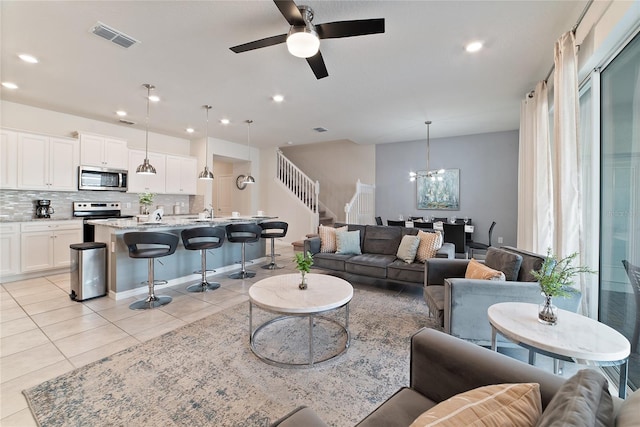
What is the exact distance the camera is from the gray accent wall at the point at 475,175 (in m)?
6.48

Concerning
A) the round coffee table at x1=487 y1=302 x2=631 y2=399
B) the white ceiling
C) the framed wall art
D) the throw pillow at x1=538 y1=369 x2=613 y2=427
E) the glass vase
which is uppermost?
the white ceiling

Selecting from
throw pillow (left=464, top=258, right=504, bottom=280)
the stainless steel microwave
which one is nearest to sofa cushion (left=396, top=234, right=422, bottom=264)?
throw pillow (left=464, top=258, right=504, bottom=280)

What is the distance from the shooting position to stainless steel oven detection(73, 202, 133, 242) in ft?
16.7

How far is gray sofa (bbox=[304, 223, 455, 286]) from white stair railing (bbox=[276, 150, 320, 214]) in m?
3.22

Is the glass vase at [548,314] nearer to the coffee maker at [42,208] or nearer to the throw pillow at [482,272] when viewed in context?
the throw pillow at [482,272]

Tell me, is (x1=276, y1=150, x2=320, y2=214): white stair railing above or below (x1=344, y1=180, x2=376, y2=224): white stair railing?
above

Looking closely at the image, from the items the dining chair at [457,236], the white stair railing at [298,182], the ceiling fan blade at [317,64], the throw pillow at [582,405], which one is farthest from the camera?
the white stair railing at [298,182]

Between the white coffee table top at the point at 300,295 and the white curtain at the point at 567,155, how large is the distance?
1.99 meters

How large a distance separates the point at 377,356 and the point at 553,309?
4.38 feet

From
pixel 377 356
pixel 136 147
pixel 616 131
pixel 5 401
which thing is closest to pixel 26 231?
pixel 136 147

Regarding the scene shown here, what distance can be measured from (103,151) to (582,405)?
23.2 ft

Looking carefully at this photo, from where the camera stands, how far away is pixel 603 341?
4.86 feet

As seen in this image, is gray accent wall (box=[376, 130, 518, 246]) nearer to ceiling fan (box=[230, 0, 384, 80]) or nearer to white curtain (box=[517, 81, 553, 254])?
white curtain (box=[517, 81, 553, 254])

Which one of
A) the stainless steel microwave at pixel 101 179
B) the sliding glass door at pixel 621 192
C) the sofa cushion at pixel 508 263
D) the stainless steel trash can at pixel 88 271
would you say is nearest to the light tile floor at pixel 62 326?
the stainless steel trash can at pixel 88 271
